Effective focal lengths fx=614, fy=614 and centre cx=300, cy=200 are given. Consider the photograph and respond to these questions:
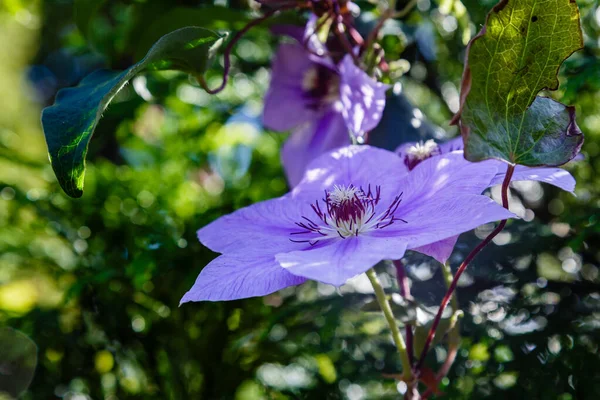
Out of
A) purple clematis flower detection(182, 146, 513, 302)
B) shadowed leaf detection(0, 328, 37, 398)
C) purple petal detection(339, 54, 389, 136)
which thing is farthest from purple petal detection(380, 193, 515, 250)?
shadowed leaf detection(0, 328, 37, 398)

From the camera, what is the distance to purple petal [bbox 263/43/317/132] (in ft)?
2.28

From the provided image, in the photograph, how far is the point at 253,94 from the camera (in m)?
0.90

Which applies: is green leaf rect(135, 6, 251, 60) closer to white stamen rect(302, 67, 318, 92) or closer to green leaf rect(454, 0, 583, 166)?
white stamen rect(302, 67, 318, 92)

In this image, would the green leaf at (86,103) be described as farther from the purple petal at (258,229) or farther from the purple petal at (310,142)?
the purple petal at (310,142)

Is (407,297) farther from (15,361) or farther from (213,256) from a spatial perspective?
(15,361)

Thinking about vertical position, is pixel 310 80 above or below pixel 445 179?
below

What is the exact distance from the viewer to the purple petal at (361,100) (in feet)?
1.61

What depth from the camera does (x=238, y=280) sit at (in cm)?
34

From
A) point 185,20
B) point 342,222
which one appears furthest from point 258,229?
point 185,20

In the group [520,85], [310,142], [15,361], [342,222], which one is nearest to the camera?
[520,85]

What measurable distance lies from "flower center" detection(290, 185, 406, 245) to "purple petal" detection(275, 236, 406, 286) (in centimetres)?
7

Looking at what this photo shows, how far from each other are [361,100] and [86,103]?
219 mm

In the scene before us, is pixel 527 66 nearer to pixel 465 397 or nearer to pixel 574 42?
pixel 574 42

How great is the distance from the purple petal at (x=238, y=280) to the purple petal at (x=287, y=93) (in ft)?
Result: 1.20
